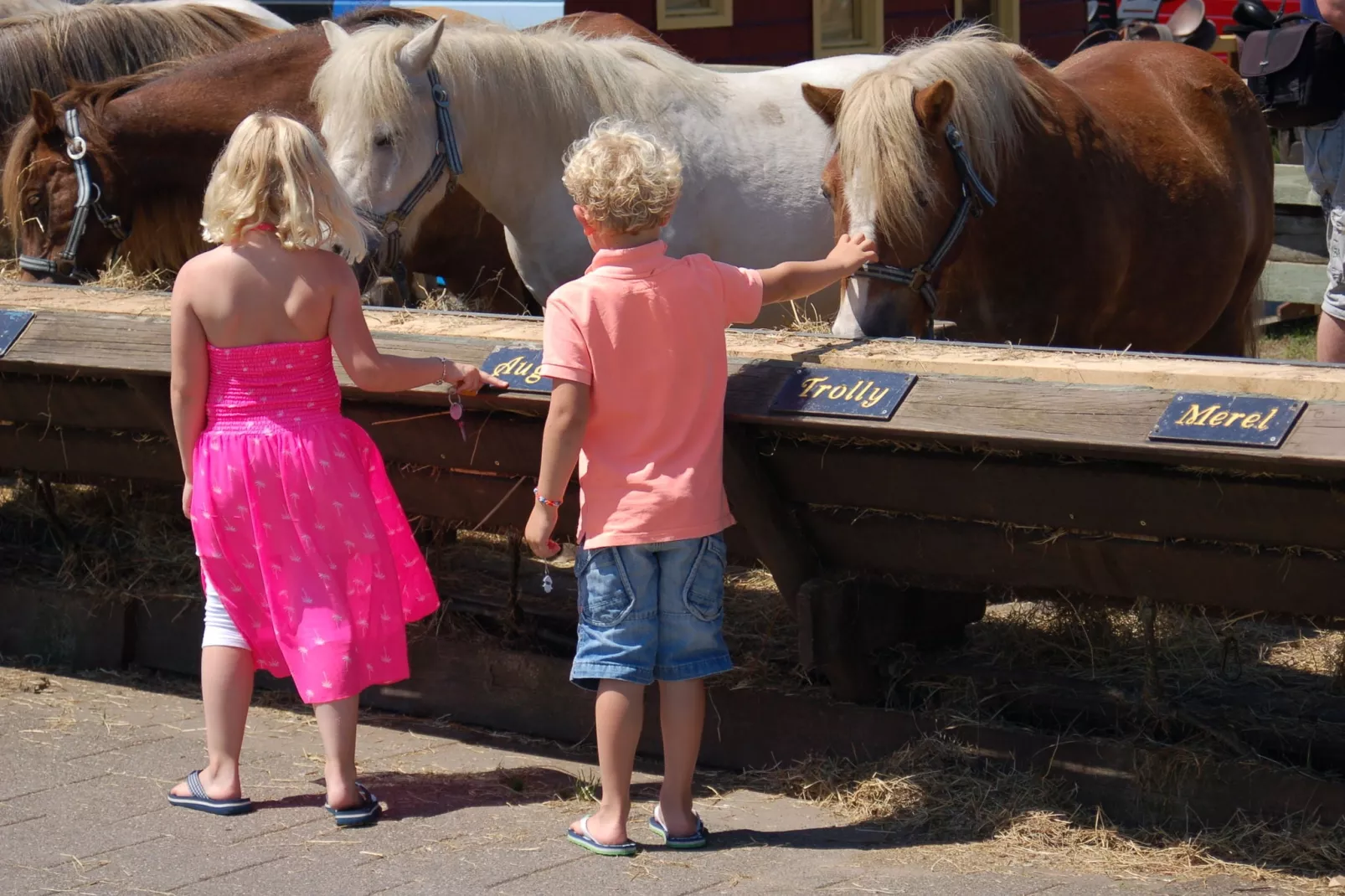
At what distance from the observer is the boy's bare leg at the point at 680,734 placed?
3375mm

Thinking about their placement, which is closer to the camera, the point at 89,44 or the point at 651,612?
the point at 651,612

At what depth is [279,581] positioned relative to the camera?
362 cm

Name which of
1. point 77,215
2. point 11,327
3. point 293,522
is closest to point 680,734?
point 293,522

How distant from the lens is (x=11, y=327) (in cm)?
436

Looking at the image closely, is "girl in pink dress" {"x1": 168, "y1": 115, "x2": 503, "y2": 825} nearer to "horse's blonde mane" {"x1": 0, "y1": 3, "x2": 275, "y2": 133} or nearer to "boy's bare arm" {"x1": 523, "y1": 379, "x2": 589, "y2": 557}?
"boy's bare arm" {"x1": 523, "y1": 379, "x2": 589, "y2": 557}

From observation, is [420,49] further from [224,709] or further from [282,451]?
[224,709]

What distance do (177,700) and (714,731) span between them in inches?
65.6

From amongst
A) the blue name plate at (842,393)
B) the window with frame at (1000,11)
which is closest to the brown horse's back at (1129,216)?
the blue name plate at (842,393)

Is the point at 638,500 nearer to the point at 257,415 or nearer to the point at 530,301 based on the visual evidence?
the point at 257,415

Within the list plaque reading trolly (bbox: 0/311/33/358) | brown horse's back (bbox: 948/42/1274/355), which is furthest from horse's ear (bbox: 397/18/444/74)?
brown horse's back (bbox: 948/42/1274/355)

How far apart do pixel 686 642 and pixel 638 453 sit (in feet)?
1.38

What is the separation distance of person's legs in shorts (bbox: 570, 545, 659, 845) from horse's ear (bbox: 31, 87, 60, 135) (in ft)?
11.6

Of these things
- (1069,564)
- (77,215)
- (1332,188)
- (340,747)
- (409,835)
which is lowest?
(409,835)

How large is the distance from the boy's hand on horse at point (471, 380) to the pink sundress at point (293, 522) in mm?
316
